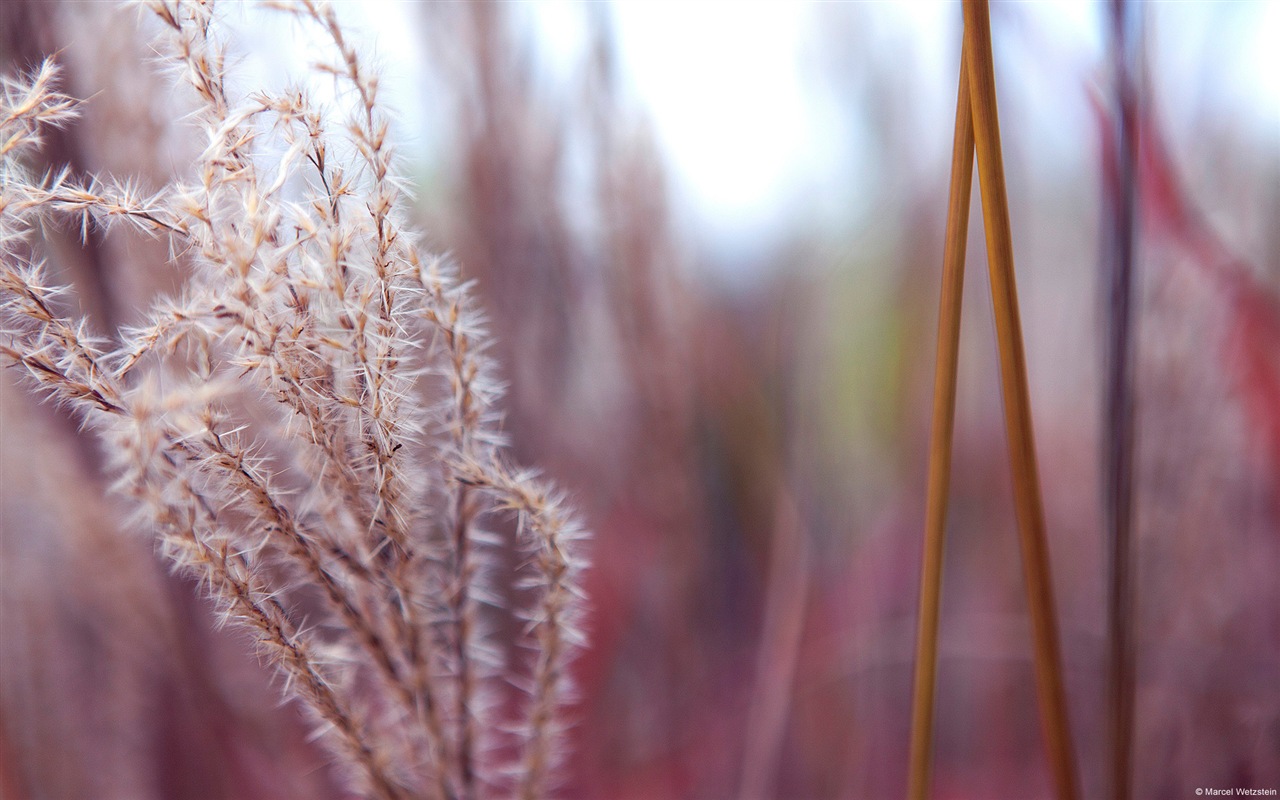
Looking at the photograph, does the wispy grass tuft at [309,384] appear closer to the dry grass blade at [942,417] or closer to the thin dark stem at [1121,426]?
the dry grass blade at [942,417]

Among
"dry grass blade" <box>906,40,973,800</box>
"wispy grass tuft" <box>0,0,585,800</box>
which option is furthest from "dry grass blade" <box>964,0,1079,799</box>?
"wispy grass tuft" <box>0,0,585,800</box>

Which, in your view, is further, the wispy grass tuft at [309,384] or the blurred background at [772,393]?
the blurred background at [772,393]

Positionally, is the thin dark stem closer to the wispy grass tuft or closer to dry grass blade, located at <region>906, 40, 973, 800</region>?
dry grass blade, located at <region>906, 40, 973, 800</region>

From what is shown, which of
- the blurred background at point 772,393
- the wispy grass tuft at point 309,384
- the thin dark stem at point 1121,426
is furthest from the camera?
the blurred background at point 772,393

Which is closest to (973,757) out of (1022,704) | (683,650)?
(1022,704)

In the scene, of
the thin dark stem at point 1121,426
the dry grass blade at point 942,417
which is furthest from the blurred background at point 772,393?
the dry grass blade at point 942,417
